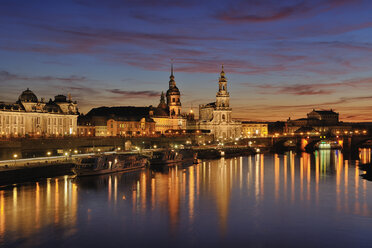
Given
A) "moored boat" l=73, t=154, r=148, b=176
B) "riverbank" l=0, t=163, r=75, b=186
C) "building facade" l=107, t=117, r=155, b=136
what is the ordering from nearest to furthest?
"riverbank" l=0, t=163, r=75, b=186 → "moored boat" l=73, t=154, r=148, b=176 → "building facade" l=107, t=117, r=155, b=136

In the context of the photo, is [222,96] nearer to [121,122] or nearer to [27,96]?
[121,122]

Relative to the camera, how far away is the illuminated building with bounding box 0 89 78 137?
9569cm

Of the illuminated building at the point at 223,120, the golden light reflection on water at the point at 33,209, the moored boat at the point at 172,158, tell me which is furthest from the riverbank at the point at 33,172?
the illuminated building at the point at 223,120

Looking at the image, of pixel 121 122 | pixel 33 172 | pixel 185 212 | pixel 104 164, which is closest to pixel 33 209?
pixel 185 212

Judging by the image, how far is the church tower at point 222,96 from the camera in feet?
558

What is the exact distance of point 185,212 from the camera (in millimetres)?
42750

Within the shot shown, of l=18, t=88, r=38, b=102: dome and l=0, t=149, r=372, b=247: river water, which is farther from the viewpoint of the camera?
l=18, t=88, r=38, b=102: dome

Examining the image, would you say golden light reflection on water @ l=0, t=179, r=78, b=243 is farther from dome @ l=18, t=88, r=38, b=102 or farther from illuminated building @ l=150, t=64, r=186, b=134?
illuminated building @ l=150, t=64, r=186, b=134

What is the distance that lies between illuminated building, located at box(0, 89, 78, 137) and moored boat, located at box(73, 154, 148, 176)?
30.5m

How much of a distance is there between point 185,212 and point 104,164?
99.5ft

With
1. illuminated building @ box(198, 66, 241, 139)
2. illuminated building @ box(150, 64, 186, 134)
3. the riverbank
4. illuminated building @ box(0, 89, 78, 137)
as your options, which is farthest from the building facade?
the riverbank

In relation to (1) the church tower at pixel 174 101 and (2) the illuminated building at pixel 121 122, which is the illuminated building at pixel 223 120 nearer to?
(1) the church tower at pixel 174 101

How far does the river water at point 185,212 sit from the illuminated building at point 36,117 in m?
41.8

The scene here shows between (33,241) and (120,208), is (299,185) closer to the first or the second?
(120,208)
